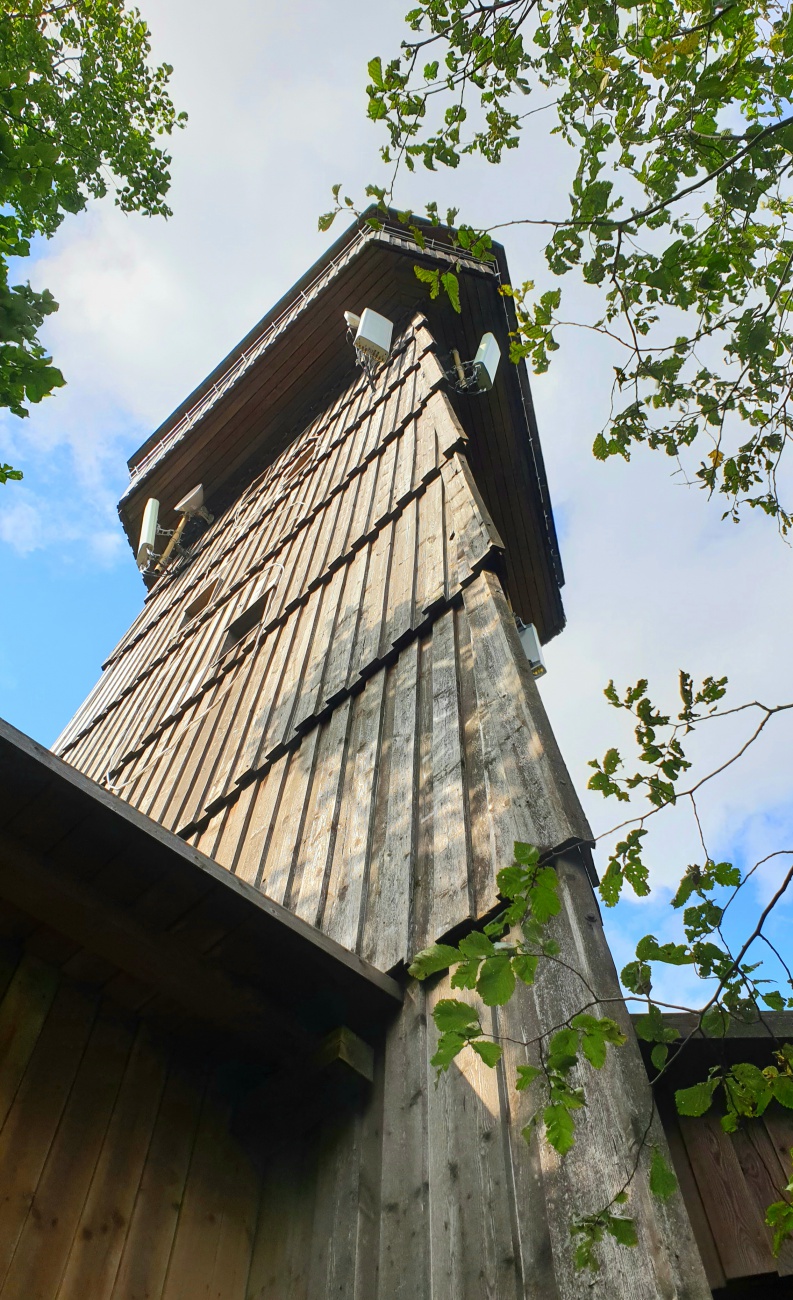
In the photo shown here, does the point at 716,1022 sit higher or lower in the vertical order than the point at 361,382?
lower

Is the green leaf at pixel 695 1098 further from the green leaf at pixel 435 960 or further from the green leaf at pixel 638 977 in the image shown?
the green leaf at pixel 435 960

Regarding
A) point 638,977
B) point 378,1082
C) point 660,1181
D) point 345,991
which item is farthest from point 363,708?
point 660,1181

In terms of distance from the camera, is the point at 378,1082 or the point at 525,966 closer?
the point at 525,966

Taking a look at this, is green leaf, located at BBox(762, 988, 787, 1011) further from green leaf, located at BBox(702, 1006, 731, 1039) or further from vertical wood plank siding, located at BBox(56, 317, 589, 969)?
vertical wood plank siding, located at BBox(56, 317, 589, 969)

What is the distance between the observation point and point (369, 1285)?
2.06 m

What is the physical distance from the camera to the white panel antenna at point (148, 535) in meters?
12.2

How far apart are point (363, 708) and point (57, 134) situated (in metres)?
4.86

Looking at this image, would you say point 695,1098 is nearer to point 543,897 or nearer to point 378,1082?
point 543,897

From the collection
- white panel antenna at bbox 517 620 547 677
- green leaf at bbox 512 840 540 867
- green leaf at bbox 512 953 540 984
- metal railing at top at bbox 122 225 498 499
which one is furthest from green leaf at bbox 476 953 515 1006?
metal railing at top at bbox 122 225 498 499

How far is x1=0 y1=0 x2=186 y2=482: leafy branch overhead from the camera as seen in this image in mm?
3662

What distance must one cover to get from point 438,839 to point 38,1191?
1420 mm

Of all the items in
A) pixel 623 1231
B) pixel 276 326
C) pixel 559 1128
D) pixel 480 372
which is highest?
pixel 276 326

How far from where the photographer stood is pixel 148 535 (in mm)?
12273

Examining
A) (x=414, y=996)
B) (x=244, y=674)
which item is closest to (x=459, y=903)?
(x=414, y=996)
